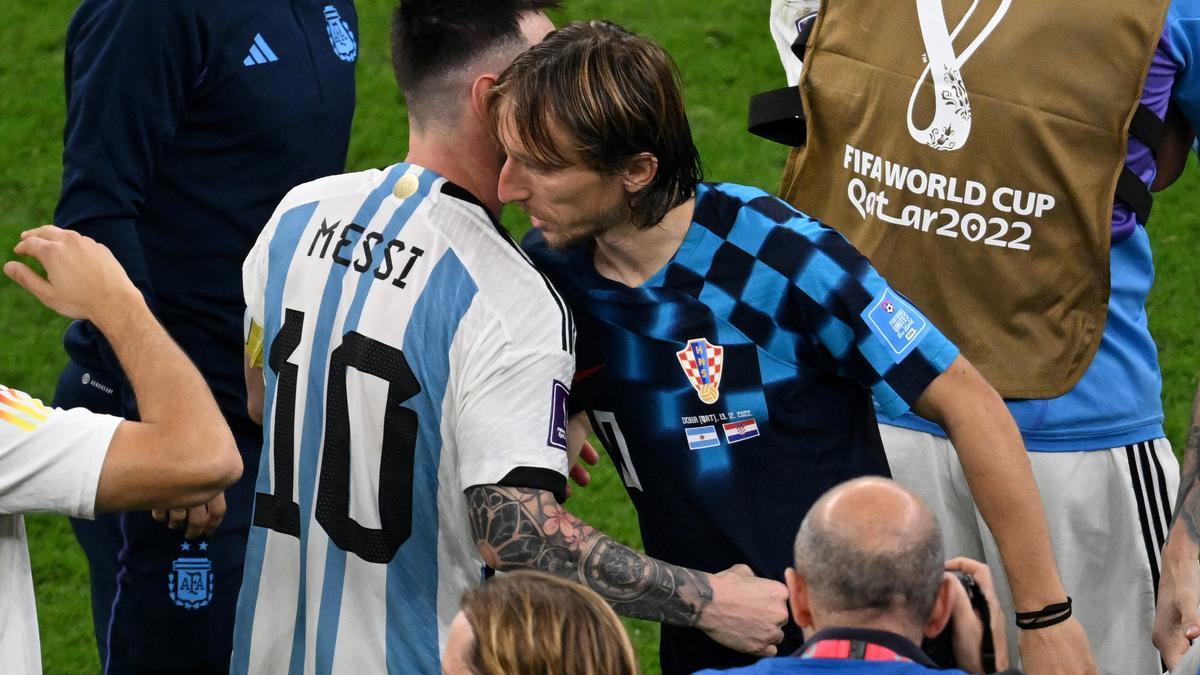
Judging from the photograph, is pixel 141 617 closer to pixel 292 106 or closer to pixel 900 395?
pixel 292 106

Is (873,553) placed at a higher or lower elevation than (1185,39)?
lower

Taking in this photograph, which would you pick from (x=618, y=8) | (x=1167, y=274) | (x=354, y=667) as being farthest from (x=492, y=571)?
(x=618, y=8)

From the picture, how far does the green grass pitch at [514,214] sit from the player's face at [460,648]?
136 inches

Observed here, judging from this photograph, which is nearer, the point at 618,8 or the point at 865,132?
the point at 865,132

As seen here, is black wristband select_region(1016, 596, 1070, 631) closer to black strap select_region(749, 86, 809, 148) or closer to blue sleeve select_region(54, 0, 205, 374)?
black strap select_region(749, 86, 809, 148)

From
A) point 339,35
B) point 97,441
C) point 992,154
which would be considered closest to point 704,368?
point 992,154

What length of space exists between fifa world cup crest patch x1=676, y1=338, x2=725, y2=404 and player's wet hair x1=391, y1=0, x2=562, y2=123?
2.04 ft

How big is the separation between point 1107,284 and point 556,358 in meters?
1.32

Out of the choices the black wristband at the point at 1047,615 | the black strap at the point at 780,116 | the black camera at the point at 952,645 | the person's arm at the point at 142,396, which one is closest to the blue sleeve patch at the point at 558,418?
the person's arm at the point at 142,396

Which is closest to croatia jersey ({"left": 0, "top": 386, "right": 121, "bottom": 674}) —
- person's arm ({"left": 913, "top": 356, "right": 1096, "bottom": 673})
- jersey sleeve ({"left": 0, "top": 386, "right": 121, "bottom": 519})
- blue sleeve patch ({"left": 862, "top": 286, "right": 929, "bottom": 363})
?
jersey sleeve ({"left": 0, "top": 386, "right": 121, "bottom": 519})

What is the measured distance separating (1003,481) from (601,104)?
3.03 feet

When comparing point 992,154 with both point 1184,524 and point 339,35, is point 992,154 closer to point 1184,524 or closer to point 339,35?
point 1184,524

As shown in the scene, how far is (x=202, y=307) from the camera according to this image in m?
4.04

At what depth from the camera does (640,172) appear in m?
2.90
